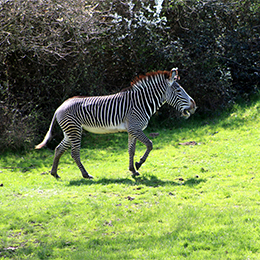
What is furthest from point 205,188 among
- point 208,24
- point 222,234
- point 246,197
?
point 208,24

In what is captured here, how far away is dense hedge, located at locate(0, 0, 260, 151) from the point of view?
13.9 metres

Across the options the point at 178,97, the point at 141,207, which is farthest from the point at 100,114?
the point at 141,207

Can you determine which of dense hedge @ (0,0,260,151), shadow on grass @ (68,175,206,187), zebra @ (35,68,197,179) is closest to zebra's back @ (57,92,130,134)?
zebra @ (35,68,197,179)

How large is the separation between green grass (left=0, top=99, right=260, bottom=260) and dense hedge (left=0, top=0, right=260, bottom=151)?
365cm

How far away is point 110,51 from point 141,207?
37.5 feet

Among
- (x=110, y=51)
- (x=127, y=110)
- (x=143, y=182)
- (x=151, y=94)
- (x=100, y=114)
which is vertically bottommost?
(x=143, y=182)

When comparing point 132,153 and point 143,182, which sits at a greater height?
point 132,153

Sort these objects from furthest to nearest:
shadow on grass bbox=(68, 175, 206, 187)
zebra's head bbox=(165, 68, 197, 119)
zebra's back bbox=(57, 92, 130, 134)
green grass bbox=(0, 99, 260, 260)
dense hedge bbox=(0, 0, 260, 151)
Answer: dense hedge bbox=(0, 0, 260, 151) < zebra's back bbox=(57, 92, 130, 134) < zebra's head bbox=(165, 68, 197, 119) < shadow on grass bbox=(68, 175, 206, 187) < green grass bbox=(0, 99, 260, 260)

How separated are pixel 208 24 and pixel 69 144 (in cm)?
1111

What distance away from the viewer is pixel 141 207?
304 inches

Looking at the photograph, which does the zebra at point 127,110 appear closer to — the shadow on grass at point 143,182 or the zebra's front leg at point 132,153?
the zebra's front leg at point 132,153

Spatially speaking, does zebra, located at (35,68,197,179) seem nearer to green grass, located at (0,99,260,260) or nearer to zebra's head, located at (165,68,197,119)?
zebra's head, located at (165,68,197,119)

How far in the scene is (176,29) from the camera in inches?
738

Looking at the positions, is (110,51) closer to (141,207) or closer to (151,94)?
(151,94)
